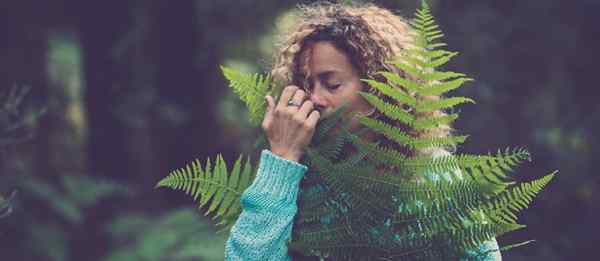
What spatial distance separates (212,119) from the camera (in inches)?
238

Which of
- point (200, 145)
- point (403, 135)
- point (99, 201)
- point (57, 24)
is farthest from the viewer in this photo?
point (57, 24)

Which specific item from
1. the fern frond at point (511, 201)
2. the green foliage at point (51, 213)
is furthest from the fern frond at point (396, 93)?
the green foliage at point (51, 213)

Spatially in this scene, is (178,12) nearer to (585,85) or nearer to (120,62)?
(120,62)

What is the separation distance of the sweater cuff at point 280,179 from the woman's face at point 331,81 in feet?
0.52

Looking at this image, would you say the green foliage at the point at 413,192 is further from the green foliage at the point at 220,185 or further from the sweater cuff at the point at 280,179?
Answer: the green foliage at the point at 220,185

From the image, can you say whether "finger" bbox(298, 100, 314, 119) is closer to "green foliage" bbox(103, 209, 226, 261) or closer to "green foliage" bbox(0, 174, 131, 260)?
"green foliage" bbox(103, 209, 226, 261)

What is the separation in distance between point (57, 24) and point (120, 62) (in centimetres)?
212

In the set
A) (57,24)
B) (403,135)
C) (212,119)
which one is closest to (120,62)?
(212,119)

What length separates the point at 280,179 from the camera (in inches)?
63.8

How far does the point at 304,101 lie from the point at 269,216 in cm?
31

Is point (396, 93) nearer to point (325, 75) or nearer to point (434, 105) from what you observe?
point (434, 105)

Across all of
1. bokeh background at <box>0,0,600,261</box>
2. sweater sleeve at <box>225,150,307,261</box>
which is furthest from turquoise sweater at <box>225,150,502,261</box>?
bokeh background at <box>0,0,600,261</box>

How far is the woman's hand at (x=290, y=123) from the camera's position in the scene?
1.64m

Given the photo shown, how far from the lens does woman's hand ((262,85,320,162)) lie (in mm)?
1644
